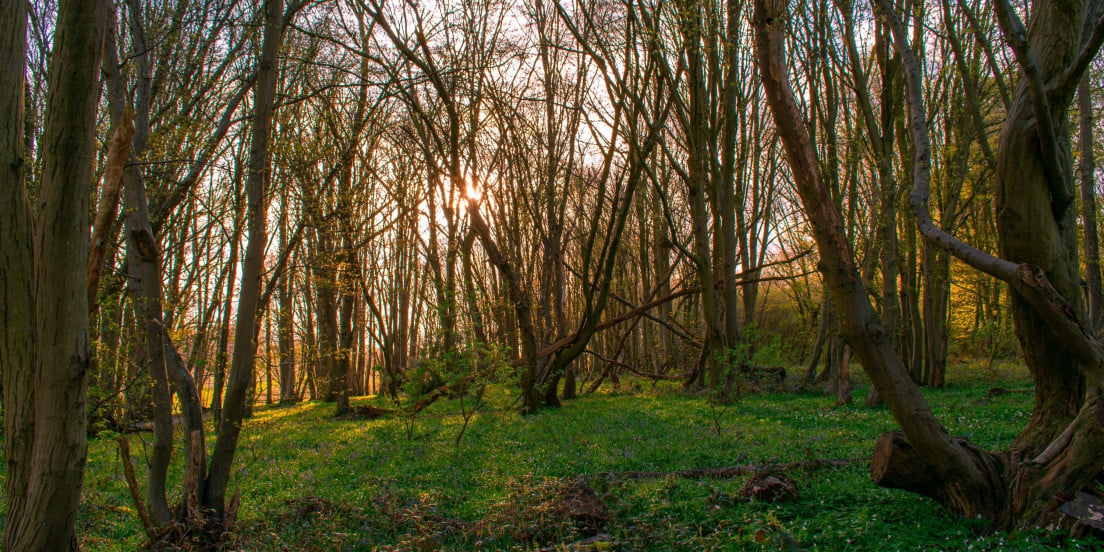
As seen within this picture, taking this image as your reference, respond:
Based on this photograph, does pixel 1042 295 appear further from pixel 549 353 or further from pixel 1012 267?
pixel 549 353

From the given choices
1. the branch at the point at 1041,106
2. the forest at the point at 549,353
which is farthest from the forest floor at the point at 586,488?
the branch at the point at 1041,106

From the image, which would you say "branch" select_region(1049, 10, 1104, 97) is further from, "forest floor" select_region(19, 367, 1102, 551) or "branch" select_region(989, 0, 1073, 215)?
"forest floor" select_region(19, 367, 1102, 551)

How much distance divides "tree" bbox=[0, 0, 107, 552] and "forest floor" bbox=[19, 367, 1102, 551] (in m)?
1.59

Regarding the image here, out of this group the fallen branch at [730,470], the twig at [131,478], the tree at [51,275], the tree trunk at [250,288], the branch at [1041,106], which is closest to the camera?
the tree at [51,275]

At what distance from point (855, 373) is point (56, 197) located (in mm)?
18901

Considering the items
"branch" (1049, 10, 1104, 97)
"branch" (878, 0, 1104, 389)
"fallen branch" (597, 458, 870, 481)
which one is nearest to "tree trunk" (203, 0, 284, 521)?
"fallen branch" (597, 458, 870, 481)

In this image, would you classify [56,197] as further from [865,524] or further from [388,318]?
[388,318]

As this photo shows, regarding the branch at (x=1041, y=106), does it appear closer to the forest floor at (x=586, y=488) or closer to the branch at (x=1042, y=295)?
the branch at (x=1042, y=295)

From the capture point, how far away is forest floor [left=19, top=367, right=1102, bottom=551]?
3.86 meters

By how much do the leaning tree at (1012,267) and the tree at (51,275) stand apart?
368 cm

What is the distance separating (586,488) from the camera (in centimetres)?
481

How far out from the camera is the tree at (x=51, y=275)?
2584 millimetres

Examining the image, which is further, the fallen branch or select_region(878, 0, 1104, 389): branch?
the fallen branch

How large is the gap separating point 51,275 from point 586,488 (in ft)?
12.2
